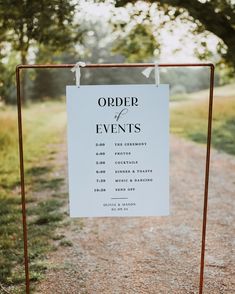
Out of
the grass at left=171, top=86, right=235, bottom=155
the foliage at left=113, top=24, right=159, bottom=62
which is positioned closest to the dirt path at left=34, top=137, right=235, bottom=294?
the foliage at left=113, top=24, right=159, bottom=62

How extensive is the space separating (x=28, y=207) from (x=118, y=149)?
15.3 feet

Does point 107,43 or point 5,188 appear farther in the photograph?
point 107,43

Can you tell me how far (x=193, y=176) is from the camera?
35.6ft

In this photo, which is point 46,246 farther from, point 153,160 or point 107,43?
point 107,43

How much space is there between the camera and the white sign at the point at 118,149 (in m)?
3.87

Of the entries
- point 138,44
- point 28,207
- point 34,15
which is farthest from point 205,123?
point 34,15

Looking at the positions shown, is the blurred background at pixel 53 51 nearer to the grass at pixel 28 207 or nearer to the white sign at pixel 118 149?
the grass at pixel 28 207

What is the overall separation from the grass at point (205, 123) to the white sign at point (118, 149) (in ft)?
32.2

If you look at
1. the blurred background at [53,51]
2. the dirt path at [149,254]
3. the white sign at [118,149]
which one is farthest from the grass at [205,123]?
the white sign at [118,149]

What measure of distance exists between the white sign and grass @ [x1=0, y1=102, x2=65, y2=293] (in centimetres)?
156

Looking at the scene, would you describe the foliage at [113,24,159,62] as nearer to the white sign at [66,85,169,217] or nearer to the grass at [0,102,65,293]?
the grass at [0,102,65,293]

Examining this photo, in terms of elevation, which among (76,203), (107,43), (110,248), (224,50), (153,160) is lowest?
(110,248)

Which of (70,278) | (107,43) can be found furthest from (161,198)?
(107,43)

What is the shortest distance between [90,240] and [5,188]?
352 centimetres
